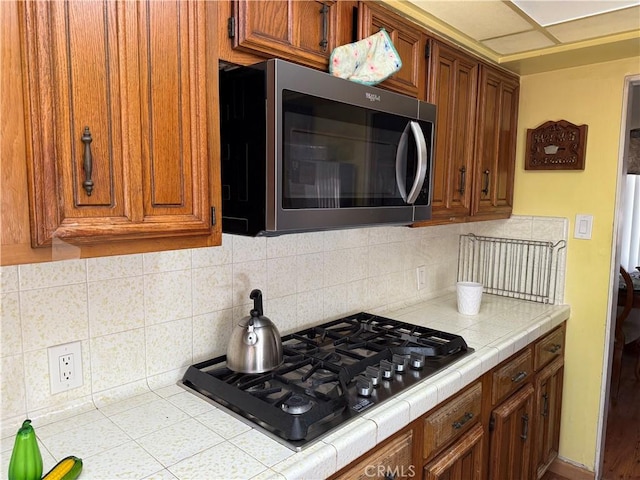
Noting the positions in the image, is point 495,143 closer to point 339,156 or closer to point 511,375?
point 511,375

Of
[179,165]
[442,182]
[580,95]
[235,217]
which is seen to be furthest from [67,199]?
[580,95]

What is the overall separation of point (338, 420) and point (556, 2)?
152cm

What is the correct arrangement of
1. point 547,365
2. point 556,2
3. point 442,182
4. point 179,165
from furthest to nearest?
1. point 547,365
2. point 442,182
3. point 556,2
4. point 179,165

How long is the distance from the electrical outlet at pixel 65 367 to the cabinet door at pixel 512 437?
1426mm

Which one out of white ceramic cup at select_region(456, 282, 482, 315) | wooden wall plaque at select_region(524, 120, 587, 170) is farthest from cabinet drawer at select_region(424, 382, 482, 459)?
wooden wall plaque at select_region(524, 120, 587, 170)

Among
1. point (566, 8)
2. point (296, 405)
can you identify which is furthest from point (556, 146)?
point (296, 405)

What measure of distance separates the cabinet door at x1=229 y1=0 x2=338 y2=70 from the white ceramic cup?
1270 mm

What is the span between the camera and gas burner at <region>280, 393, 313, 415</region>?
108 cm

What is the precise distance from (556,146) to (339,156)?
1.59 m

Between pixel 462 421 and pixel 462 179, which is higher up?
pixel 462 179

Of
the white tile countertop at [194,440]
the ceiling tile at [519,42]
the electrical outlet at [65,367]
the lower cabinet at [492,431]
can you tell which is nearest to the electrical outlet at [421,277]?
the lower cabinet at [492,431]

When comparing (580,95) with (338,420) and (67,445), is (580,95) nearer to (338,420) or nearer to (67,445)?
(338,420)

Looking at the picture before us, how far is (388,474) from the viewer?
1.18m

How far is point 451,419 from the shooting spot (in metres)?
1.43
